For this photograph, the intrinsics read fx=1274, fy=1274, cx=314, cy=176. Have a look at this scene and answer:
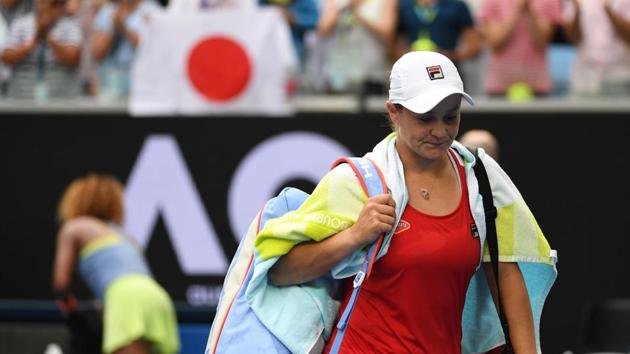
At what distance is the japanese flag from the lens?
9.91m

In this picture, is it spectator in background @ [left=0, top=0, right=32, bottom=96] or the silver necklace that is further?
spectator in background @ [left=0, top=0, right=32, bottom=96]

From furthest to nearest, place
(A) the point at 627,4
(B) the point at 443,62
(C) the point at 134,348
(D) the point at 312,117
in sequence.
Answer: (D) the point at 312,117 → (A) the point at 627,4 → (C) the point at 134,348 → (B) the point at 443,62

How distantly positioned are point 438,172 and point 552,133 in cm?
532

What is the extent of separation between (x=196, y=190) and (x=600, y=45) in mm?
3390

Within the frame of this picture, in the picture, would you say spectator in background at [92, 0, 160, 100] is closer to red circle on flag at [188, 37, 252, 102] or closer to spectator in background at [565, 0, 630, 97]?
red circle on flag at [188, 37, 252, 102]

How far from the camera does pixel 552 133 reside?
9.55m

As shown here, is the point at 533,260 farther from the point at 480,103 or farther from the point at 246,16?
the point at 246,16

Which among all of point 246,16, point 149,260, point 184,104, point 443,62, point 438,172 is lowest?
point 149,260

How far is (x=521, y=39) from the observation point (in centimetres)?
957

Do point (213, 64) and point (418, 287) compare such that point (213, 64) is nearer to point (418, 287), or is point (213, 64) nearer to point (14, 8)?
point (14, 8)

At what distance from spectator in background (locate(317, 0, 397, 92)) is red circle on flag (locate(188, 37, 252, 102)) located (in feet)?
2.16

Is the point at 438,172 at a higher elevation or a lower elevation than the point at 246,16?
higher

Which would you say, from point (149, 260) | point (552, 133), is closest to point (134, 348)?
point (149, 260)

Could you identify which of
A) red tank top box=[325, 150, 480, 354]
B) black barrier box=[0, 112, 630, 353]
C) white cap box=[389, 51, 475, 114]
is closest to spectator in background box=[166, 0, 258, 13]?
black barrier box=[0, 112, 630, 353]
